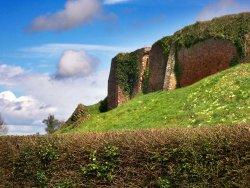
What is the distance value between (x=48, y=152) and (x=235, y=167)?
17.3 ft

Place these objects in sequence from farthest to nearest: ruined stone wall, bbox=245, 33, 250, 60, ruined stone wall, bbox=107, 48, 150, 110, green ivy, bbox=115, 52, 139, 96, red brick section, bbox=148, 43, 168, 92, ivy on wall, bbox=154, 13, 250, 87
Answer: green ivy, bbox=115, 52, 139, 96 → ruined stone wall, bbox=107, 48, 150, 110 → red brick section, bbox=148, 43, 168, 92 → ivy on wall, bbox=154, 13, 250, 87 → ruined stone wall, bbox=245, 33, 250, 60

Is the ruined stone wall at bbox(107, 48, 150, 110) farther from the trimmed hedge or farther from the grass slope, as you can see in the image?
the trimmed hedge

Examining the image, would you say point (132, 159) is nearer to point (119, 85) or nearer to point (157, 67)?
point (157, 67)

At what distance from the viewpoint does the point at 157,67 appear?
42.1 meters

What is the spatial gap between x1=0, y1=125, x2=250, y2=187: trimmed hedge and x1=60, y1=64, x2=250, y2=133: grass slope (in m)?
8.42

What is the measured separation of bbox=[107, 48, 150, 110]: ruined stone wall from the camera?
4459 centimetres

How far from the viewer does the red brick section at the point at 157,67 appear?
135 ft

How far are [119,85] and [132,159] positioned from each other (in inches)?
1356

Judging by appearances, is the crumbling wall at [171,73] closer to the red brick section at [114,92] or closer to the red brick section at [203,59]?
the red brick section at [203,59]

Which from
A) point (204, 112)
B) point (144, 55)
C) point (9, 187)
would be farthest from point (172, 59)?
point (9, 187)

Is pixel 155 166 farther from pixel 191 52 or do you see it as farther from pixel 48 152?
pixel 191 52

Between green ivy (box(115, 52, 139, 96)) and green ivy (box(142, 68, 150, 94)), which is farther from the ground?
green ivy (box(115, 52, 139, 96))

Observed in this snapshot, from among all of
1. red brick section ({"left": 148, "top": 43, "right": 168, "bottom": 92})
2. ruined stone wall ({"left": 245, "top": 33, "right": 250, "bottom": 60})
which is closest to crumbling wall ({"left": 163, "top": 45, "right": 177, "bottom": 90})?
red brick section ({"left": 148, "top": 43, "right": 168, "bottom": 92})

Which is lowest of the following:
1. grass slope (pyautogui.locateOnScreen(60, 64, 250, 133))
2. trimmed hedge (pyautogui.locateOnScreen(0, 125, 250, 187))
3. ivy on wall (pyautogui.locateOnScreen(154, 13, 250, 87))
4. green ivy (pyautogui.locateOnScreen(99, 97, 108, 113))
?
trimmed hedge (pyautogui.locateOnScreen(0, 125, 250, 187))
